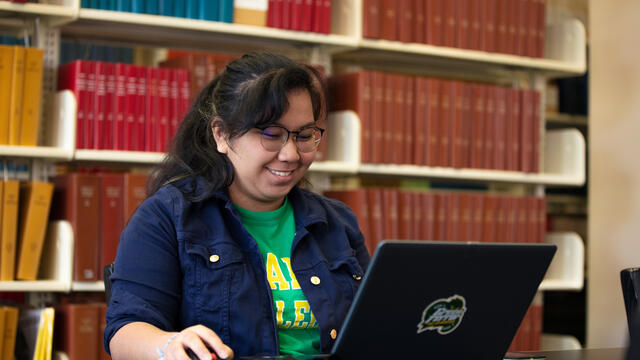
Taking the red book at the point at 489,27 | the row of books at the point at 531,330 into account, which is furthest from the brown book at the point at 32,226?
the row of books at the point at 531,330

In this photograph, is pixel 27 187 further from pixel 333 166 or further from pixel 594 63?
pixel 594 63

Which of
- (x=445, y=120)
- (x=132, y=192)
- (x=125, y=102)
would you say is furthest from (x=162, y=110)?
(x=445, y=120)

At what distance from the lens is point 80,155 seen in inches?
94.3

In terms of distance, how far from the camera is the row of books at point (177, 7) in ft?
8.08

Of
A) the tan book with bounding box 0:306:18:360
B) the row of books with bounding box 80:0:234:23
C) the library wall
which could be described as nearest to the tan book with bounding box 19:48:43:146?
the row of books with bounding box 80:0:234:23

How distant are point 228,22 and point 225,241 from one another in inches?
52.2

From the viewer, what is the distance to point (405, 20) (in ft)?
9.52

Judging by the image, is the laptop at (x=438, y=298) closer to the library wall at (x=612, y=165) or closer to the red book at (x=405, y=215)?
the red book at (x=405, y=215)

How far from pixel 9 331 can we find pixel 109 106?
2.28ft

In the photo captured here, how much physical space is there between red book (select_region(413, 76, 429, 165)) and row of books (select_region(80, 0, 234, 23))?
28.0 inches

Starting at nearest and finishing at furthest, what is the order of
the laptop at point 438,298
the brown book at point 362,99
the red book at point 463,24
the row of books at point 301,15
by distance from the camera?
the laptop at point 438,298
the row of books at point 301,15
the brown book at point 362,99
the red book at point 463,24

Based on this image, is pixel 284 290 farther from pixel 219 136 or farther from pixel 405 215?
pixel 405 215

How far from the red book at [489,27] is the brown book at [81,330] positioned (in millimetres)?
1635

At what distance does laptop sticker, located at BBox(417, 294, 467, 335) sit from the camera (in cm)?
108
